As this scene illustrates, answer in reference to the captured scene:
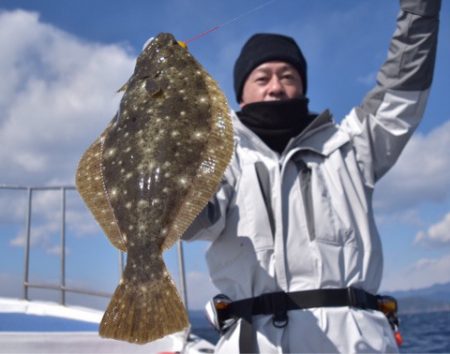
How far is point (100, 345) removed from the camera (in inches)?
196

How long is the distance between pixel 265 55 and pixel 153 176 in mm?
2037

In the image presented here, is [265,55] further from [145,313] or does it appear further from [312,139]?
[145,313]

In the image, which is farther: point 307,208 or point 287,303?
point 307,208

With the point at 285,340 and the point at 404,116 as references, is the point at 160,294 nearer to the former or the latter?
the point at 285,340

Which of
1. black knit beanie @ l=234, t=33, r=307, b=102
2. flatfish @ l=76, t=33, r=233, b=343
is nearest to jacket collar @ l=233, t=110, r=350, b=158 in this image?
black knit beanie @ l=234, t=33, r=307, b=102

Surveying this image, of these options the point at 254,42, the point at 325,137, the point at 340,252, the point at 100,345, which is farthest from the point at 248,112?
the point at 100,345

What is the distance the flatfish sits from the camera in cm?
198

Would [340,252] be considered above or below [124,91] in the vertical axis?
below

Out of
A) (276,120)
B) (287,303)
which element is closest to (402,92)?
(276,120)

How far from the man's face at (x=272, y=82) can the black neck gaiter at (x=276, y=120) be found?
16cm

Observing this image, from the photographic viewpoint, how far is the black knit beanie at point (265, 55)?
3.83 metres

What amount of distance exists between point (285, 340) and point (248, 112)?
170 centimetres

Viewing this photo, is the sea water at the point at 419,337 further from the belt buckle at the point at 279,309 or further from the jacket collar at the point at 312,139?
the jacket collar at the point at 312,139

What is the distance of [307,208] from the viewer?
3080 millimetres
